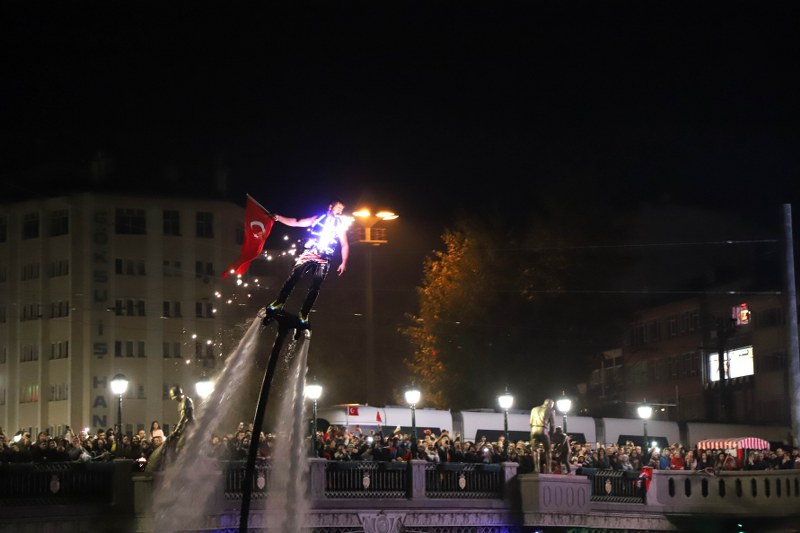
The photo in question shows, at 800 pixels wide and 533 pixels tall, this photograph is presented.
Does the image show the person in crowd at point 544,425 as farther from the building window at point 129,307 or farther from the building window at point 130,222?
the building window at point 130,222

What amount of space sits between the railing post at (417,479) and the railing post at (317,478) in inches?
113

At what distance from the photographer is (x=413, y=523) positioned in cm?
3619

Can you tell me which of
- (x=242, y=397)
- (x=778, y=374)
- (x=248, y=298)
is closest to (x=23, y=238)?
(x=248, y=298)

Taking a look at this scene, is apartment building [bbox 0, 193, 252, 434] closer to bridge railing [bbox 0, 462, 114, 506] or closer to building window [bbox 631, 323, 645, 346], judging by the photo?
building window [bbox 631, 323, 645, 346]

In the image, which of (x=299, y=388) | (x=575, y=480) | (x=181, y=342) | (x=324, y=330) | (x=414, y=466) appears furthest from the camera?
(x=181, y=342)

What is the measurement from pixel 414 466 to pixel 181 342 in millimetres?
52094

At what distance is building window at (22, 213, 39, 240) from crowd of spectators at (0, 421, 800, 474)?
47.0 m

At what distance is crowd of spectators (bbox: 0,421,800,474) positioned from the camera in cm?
3181

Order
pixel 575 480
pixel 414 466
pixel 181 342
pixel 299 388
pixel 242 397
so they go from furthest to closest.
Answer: pixel 181 342 → pixel 242 397 → pixel 575 480 → pixel 414 466 → pixel 299 388

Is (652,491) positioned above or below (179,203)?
below

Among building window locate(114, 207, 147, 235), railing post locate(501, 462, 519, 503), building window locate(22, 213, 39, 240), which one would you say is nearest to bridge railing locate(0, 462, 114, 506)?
railing post locate(501, 462, 519, 503)

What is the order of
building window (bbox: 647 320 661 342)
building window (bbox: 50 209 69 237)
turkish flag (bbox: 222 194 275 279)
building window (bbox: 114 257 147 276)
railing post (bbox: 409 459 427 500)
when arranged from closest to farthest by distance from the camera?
turkish flag (bbox: 222 194 275 279) < railing post (bbox: 409 459 427 500) < building window (bbox: 50 209 69 237) < building window (bbox: 114 257 147 276) < building window (bbox: 647 320 661 342)

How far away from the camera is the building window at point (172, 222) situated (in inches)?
3354

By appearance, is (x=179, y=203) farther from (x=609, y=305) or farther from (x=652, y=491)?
(x=652, y=491)
